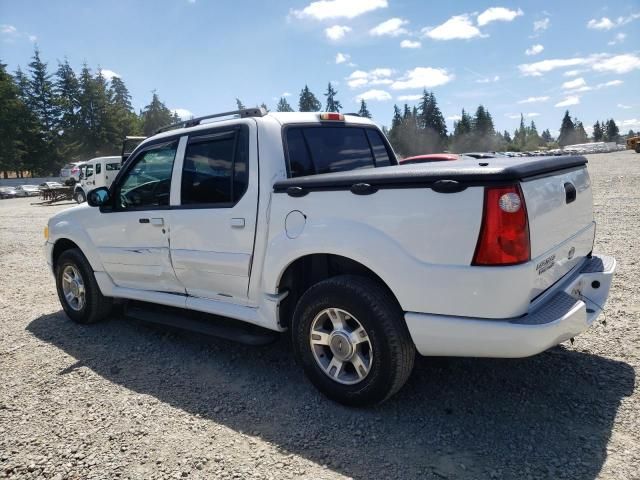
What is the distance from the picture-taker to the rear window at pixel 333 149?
360 cm

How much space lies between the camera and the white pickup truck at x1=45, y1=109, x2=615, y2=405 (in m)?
2.45

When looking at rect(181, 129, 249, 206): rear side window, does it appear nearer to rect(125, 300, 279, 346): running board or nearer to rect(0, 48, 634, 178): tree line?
rect(125, 300, 279, 346): running board

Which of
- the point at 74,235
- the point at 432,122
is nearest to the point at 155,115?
the point at 432,122

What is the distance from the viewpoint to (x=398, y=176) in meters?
2.60

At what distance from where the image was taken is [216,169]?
12.0ft

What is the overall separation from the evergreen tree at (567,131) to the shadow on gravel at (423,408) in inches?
5538

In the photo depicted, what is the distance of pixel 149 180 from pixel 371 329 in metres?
2.62

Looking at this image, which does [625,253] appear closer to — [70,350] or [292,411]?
[292,411]

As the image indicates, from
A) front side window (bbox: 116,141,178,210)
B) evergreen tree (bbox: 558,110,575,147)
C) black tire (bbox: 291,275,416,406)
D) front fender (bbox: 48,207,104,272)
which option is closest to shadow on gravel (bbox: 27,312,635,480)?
black tire (bbox: 291,275,416,406)

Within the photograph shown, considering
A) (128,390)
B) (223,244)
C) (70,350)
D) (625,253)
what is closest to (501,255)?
(223,244)

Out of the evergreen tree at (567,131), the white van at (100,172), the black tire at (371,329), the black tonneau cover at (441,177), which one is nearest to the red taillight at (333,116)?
the black tonneau cover at (441,177)

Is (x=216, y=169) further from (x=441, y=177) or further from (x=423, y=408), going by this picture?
(x=423, y=408)

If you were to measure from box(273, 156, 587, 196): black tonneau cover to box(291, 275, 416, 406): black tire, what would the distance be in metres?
0.62

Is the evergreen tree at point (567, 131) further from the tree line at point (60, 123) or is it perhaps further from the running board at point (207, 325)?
the running board at point (207, 325)
